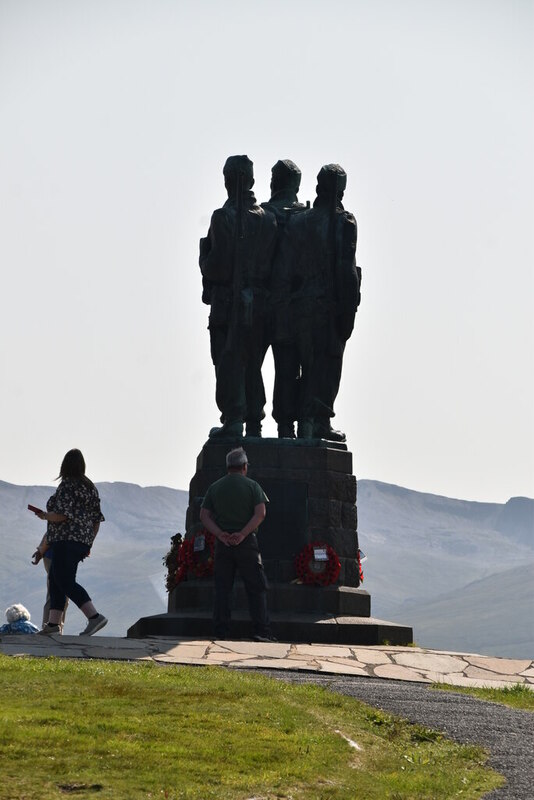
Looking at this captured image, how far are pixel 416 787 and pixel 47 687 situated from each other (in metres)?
2.74

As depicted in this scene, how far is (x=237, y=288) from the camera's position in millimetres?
16500

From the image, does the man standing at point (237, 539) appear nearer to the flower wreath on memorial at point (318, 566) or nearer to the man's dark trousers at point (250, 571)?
the man's dark trousers at point (250, 571)

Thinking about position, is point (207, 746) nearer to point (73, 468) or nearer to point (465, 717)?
point (465, 717)

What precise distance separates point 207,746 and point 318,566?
29.5 feet

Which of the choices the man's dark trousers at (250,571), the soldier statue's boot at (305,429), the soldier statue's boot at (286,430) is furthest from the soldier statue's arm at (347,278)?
the man's dark trousers at (250,571)

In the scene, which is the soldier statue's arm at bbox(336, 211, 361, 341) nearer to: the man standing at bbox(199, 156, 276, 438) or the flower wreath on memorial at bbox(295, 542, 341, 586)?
the man standing at bbox(199, 156, 276, 438)

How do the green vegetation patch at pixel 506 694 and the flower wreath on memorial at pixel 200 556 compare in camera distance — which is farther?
the flower wreath on memorial at pixel 200 556

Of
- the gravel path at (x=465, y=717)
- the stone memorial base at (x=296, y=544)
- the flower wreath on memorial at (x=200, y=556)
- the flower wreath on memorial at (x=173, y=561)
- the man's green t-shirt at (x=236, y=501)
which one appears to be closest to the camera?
the gravel path at (x=465, y=717)

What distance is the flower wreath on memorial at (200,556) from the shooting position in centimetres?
1498

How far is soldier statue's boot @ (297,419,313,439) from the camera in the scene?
652 inches

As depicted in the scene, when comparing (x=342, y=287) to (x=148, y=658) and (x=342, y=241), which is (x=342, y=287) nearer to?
(x=342, y=241)

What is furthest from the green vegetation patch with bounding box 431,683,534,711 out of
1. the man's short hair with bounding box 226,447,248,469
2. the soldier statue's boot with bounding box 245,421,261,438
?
the soldier statue's boot with bounding box 245,421,261,438

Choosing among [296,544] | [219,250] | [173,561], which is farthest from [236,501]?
[219,250]

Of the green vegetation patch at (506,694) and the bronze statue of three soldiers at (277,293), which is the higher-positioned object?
the bronze statue of three soldiers at (277,293)
